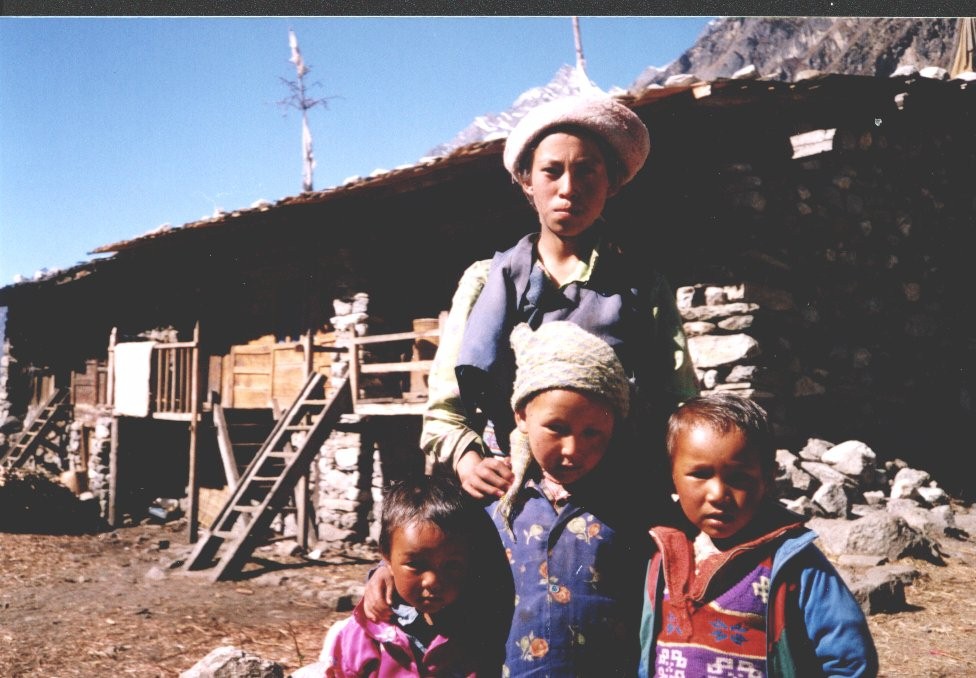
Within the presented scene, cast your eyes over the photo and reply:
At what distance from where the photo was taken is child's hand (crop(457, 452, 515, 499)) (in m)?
1.66

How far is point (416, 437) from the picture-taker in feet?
29.6

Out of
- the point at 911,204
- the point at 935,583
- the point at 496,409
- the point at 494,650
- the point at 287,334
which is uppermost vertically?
the point at 911,204

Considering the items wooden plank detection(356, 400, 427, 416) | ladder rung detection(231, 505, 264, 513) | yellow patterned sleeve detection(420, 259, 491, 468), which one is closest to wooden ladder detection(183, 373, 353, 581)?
ladder rung detection(231, 505, 264, 513)

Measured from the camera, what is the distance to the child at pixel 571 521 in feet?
5.04

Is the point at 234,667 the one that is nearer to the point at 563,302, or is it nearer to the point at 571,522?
the point at 571,522

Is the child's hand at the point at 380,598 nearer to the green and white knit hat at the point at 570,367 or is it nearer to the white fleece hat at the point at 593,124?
the green and white knit hat at the point at 570,367

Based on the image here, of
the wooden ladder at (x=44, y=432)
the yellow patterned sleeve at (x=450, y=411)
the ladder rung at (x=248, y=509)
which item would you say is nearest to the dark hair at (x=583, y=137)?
the yellow patterned sleeve at (x=450, y=411)

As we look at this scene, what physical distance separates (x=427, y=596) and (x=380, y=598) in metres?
0.16

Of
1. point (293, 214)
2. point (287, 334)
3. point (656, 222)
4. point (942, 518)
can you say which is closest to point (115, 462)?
point (287, 334)

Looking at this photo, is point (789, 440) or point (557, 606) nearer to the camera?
point (557, 606)

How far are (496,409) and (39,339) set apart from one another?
18.2 meters

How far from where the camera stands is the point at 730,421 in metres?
1.53

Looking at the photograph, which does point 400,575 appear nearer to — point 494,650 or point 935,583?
point 494,650

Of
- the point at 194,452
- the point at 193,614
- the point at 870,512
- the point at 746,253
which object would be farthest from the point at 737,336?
the point at 194,452
